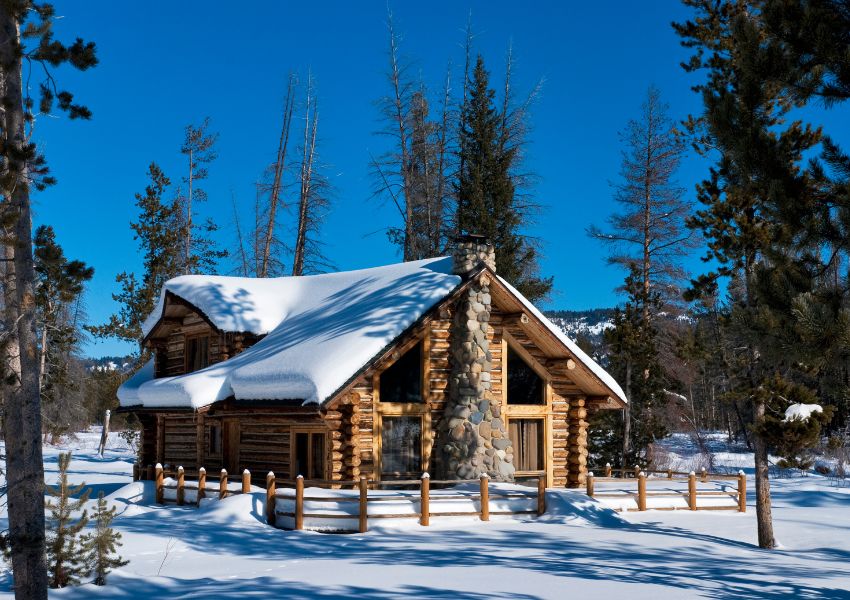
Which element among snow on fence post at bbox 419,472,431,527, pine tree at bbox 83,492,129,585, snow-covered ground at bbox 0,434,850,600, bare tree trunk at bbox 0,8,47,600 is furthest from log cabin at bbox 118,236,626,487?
bare tree trunk at bbox 0,8,47,600

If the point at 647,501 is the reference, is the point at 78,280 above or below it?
above

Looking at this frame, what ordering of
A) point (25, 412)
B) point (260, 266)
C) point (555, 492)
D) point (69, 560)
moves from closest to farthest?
point (25, 412) → point (69, 560) → point (555, 492) → point (260, 266)

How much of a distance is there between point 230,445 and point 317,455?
3773 mm

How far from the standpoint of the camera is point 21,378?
10547 millimetres

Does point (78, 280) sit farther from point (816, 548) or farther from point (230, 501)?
point (816, 548)

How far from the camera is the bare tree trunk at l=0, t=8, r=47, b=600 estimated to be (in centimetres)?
1032

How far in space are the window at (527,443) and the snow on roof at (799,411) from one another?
7146mm

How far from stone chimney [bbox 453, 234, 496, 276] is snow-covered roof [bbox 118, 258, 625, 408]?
422 mm

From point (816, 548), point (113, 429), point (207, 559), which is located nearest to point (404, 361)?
Answer: point (207, 559)

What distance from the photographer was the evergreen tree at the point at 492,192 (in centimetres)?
3328

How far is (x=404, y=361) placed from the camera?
20.8 metres

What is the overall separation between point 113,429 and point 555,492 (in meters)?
58.1

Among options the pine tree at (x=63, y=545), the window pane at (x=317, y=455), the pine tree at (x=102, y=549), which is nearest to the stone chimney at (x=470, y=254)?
the window pane at (x=317, y=455)

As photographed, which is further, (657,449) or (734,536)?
(657,449)
